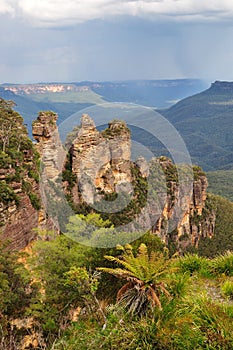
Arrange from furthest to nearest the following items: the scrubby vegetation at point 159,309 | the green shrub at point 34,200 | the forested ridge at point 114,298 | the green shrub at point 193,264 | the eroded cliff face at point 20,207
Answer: the green shrub at point 34,200, the eroded cliff face at point 20,207, the green shrub at point 193,264, the forested ridge at point 114,298, the scrubby vegetation at point 159,309

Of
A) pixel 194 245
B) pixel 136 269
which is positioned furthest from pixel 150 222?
pixel 136 269

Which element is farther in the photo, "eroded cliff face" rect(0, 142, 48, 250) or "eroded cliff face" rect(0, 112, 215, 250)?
"eroded cliff face" rect(0, 112, 215, 250)

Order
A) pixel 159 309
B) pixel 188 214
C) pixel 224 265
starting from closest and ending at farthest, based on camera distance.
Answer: pixel 159 309
pixel 224 265
pixel 188 214

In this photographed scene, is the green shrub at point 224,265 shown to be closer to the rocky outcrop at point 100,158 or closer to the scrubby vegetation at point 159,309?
the scrubby vegetation at point 159,309

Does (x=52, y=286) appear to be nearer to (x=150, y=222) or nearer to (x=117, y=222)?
(x=117, y=222)

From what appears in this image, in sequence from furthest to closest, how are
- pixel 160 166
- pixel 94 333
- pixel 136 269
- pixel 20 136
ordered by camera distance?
pixel 160 166, pixel 20 136, pixel 136 269, pixel 94 333

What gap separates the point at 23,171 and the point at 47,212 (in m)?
4.46

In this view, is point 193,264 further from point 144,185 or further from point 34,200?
point 144,185

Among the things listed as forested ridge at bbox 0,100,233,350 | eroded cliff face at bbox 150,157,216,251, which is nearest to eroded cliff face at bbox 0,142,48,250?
forested ridge at bbox 0,100,233,350

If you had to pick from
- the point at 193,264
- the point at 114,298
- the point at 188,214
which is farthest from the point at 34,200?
the point at 188,214

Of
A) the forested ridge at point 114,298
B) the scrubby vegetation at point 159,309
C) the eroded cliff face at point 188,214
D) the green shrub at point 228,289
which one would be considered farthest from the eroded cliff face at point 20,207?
the eroded cliff face at point 188,214

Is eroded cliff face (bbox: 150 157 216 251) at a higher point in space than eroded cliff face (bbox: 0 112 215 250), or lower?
lower

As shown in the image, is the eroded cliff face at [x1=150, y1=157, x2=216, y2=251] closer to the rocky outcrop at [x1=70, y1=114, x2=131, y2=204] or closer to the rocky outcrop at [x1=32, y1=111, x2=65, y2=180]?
the rocky outcrop at [x1=70, y1=114, x2=131, y2=204]

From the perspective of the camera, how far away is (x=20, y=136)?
29891 mm
